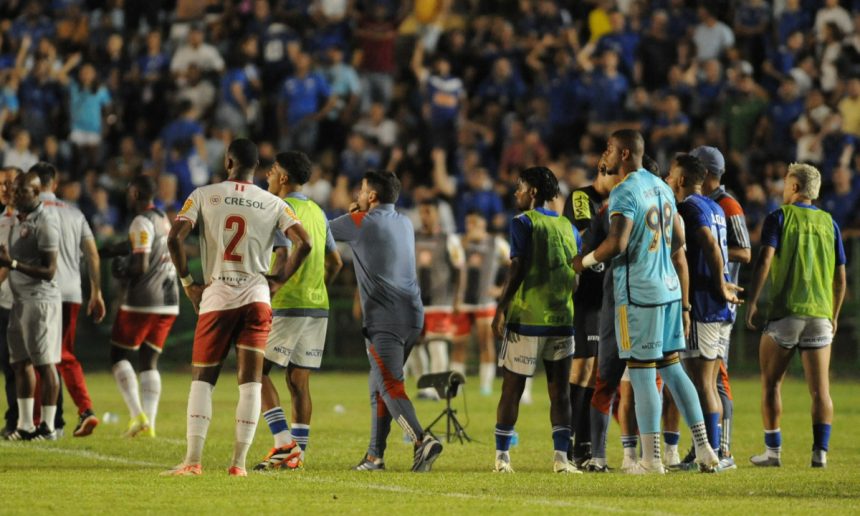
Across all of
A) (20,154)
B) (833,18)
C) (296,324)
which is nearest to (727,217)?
(296,324)

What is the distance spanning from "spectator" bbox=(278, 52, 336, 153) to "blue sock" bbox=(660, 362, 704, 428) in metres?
16.4

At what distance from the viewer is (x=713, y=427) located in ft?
36.3

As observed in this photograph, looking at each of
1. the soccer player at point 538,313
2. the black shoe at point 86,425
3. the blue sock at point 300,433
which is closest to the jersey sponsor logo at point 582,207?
the soccer player at point 538,313

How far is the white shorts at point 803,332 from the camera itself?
1166 centimetres

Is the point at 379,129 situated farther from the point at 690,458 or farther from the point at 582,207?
the point at 690,458

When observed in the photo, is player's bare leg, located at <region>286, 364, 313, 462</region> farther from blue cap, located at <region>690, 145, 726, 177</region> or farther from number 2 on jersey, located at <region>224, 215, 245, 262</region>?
blue cap, located at <region>690, 145, 726, 177</region>

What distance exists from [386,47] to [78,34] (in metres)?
6.17

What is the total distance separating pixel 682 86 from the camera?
2414 centimetres

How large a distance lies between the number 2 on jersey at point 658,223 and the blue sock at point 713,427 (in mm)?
1426

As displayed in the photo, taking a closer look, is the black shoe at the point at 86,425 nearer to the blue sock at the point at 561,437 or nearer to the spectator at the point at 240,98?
the blue sock at the point at 561,437

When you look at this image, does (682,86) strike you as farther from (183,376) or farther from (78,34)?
(78,34)

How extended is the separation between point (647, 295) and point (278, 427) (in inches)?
117

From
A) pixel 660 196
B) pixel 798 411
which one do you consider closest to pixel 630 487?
pixel 660 196

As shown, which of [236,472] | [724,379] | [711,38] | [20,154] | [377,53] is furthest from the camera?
[377,53]
